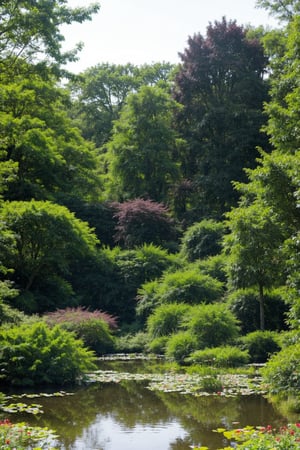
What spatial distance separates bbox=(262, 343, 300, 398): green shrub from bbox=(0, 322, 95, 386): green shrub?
445cm

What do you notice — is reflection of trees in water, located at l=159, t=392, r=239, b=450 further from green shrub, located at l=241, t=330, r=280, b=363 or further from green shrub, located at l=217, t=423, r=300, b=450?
green shrub, located at l=241, t=330, r=280, b=363

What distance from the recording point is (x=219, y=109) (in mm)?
29438

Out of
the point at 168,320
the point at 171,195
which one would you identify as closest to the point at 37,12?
the point at 168,320

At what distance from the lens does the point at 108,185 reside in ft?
Result: 103

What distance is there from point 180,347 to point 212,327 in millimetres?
1058

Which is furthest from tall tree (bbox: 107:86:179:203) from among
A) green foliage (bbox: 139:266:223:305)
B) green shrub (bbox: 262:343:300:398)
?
green shrub (bbox: 262:343:300:398)

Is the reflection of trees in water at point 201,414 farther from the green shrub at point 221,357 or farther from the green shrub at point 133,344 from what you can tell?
the green shrub at point 133,344

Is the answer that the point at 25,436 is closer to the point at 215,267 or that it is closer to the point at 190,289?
the point at 190,289

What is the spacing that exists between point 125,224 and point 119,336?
6.68 metres

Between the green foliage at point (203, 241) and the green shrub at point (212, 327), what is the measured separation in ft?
22.7

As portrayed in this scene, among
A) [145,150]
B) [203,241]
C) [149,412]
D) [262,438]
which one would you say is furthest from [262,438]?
[145,150]

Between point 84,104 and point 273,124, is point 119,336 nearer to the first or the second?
point 273,124

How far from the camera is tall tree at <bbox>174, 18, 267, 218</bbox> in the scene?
95.1 ft

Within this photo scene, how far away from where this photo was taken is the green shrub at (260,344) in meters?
15.6
